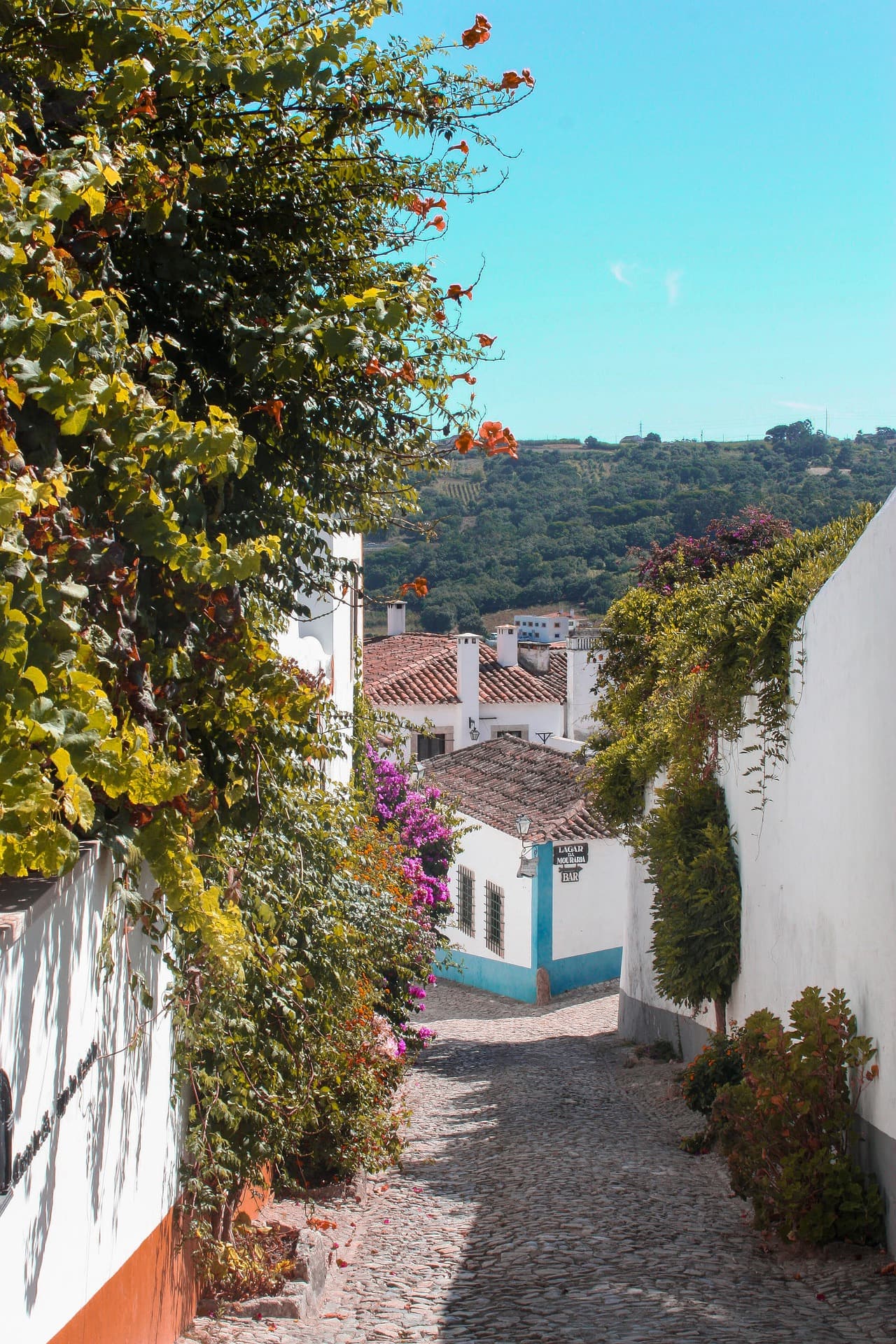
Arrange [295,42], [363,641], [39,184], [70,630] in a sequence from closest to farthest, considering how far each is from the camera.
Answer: [70,630] < [39,184] < [295,42] < [363,641]

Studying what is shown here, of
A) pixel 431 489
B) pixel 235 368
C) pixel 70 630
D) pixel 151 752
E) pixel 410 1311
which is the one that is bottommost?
pixel 410 1311

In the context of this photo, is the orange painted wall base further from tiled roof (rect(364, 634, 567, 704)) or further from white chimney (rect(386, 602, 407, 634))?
white chimney (rect(386, 602, 407, 634))

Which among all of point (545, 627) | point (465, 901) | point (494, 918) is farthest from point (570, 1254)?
point (545, 627)

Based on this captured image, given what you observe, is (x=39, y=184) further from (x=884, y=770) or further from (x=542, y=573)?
(x=542, y=573)

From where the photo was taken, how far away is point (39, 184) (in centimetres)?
335

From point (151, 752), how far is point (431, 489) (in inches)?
2679

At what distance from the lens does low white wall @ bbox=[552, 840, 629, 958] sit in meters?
20.8

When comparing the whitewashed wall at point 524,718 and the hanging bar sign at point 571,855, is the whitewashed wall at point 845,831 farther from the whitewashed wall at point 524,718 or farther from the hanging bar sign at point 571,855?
the whitewashed wall at point 524,718

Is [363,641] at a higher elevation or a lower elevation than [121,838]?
higher

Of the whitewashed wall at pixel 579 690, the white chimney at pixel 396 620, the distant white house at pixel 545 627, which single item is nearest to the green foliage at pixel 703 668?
the whitewashed wall at pixel 579 690

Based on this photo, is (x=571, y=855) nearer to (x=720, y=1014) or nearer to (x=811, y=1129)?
(x=720, y=1014)

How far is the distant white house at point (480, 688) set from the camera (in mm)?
31141

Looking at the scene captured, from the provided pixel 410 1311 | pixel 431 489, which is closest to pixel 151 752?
pixel 410 1311

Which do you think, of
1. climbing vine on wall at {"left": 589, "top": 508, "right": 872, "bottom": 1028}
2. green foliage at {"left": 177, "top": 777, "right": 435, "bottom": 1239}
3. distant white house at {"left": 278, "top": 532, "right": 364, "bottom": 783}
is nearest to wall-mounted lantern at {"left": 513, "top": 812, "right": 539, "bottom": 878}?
climbing vine on wall at {"left": 589, "top": 508, "right": 872, "bottom": 1028}
